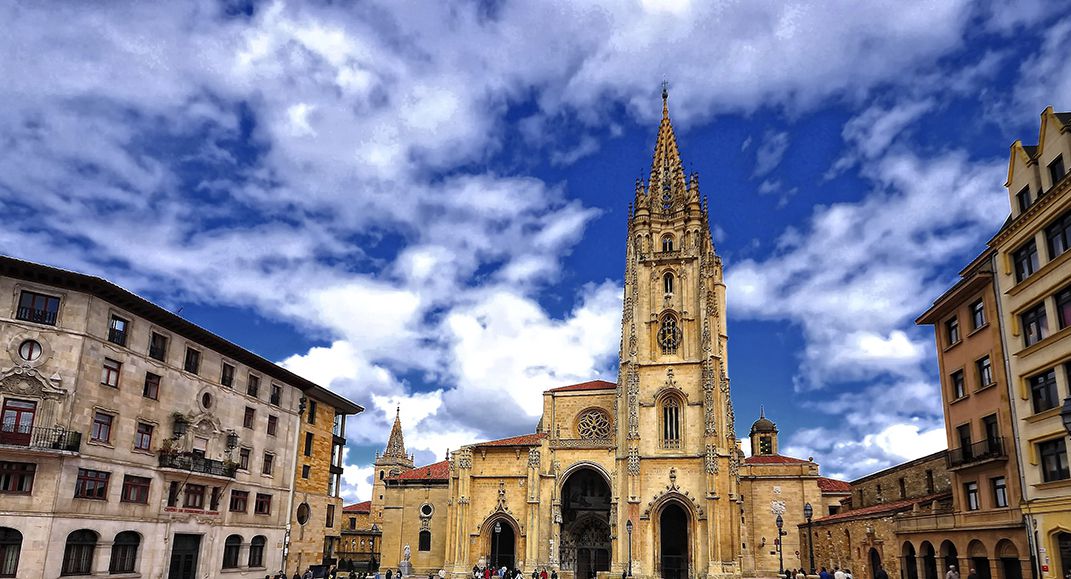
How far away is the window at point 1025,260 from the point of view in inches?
944

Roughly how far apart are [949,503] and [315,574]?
32.0 meters

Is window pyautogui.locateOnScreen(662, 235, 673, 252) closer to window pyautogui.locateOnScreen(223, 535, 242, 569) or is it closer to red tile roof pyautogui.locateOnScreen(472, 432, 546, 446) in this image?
red tile roof pyautogui.locateOnScreen(472, 432, 546, 446)

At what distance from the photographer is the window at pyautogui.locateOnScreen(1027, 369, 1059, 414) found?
2261 centimetres

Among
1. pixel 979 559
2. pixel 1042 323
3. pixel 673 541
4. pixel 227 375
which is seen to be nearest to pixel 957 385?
pixel 1042 323

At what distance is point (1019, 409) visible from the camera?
24.1m

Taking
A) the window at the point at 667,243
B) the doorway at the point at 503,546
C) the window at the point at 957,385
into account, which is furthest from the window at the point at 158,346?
the window at the point at 667,243

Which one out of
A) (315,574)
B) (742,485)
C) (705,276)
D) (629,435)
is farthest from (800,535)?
(315,574)

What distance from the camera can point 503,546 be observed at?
54781 mm

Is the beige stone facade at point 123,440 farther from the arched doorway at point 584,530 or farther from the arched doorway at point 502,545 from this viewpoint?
the arched doorway at point 584,530

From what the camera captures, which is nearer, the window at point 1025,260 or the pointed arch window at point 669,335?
the window at point 1025,260

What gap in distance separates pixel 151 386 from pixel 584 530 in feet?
115

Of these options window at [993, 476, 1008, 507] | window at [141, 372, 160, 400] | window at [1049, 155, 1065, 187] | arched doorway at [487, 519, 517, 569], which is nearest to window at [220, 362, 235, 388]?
window at [141, 372, 160, 400]

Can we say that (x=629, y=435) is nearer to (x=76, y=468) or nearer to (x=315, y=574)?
(x=315, y=574)

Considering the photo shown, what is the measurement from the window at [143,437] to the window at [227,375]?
551 cm
